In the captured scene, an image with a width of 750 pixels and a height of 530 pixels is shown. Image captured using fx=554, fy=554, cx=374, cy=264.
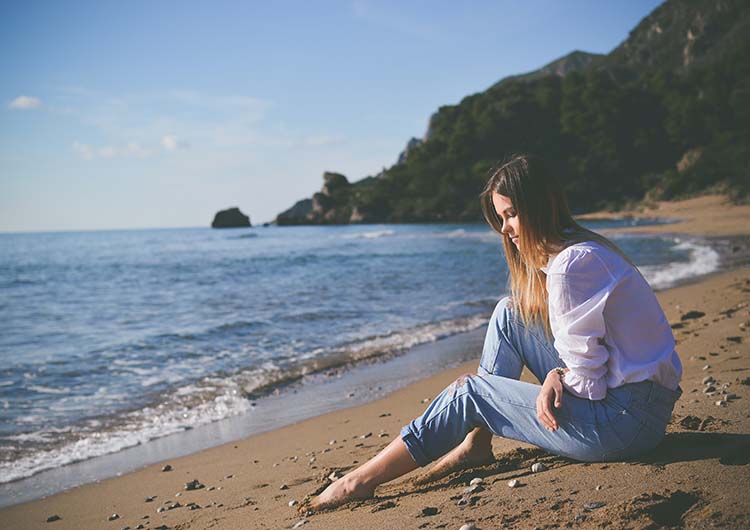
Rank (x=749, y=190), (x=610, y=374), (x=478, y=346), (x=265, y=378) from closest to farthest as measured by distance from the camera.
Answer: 1. (x=610, y=374)
2. (x=265, y=378)
3. (x=478, y=346)
4. (x=749, y=190)

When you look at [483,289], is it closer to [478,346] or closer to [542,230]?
[478,346]

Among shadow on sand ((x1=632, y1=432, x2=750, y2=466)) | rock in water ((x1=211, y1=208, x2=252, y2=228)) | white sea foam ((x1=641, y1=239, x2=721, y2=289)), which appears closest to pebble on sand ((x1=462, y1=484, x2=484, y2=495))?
shadow on sand ((x1=632, y1=432, x2=750, y2=466))

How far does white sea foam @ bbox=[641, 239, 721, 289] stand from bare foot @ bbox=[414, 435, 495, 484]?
1064 cm

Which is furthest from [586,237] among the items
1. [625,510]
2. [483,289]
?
[483,289]

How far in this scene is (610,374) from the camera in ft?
7.48

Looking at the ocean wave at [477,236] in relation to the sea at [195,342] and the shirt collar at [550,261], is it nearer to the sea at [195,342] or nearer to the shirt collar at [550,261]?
Answer: the sea at [195,342]

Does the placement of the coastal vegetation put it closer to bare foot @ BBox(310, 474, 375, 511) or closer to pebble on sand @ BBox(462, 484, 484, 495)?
pebble on sand @ BBox(462, 484, 484, 495)

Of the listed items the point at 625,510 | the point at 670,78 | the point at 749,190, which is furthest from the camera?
the point at 670,78

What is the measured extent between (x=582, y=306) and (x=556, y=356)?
0.61 meters

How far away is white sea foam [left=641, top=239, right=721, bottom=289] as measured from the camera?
508 inches

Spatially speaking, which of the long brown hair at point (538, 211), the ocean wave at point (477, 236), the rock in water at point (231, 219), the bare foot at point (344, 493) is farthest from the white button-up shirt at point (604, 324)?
the rock in water at point (231, 219)

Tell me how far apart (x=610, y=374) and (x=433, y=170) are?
236ft

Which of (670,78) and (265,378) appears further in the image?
(670,78)

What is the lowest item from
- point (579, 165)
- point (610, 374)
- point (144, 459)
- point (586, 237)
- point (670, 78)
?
point (144, 459)
